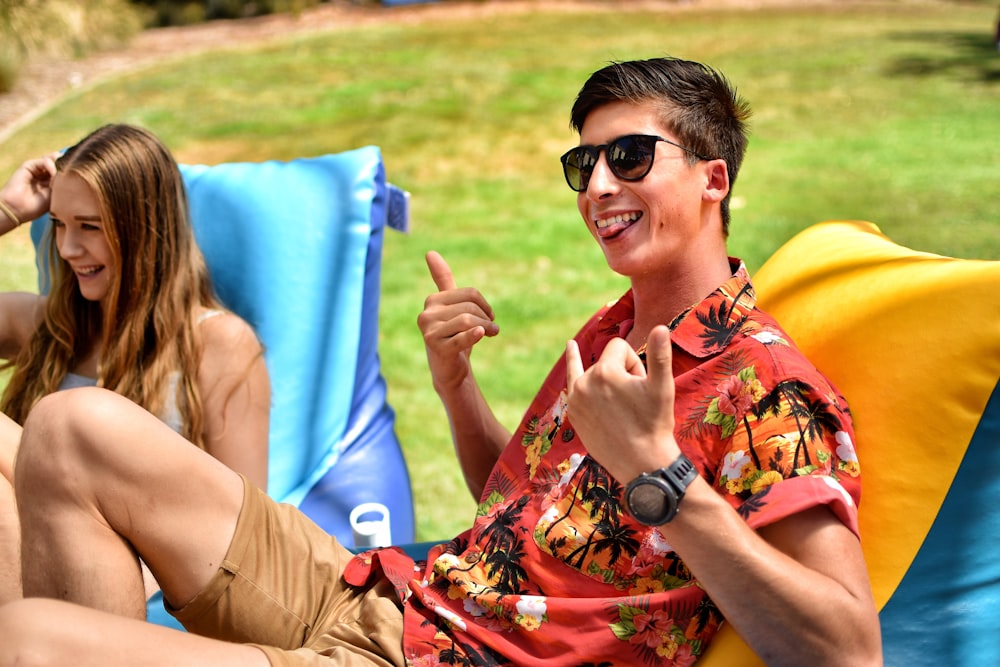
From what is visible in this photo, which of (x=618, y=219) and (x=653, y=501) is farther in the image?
(x=618, y=219)

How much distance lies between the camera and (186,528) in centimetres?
191

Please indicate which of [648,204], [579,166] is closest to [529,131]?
[579,166]

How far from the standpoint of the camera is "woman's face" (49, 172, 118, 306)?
2717mm

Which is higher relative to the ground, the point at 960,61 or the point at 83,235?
the point at 83,235

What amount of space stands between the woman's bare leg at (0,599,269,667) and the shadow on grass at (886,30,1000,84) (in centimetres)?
1037

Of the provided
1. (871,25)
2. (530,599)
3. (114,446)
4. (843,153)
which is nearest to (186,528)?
(114,446)

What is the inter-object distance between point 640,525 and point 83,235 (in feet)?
5.71

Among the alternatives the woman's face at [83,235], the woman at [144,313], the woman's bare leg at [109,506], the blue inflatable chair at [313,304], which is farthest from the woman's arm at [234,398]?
the woman's bare leg at [109,506]

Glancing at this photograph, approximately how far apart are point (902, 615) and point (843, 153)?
7.15 meters

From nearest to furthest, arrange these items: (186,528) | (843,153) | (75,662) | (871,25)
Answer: (75,662)
(186,528)
(843,153)
(871,25)

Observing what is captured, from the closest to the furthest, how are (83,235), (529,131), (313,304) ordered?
→ (83,235), (313,304), (529,131)

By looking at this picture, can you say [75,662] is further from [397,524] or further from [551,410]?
[397,524]

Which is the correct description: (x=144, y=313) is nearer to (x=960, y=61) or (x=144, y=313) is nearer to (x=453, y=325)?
(x=453, y=325)

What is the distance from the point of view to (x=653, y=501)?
60.1 inches
